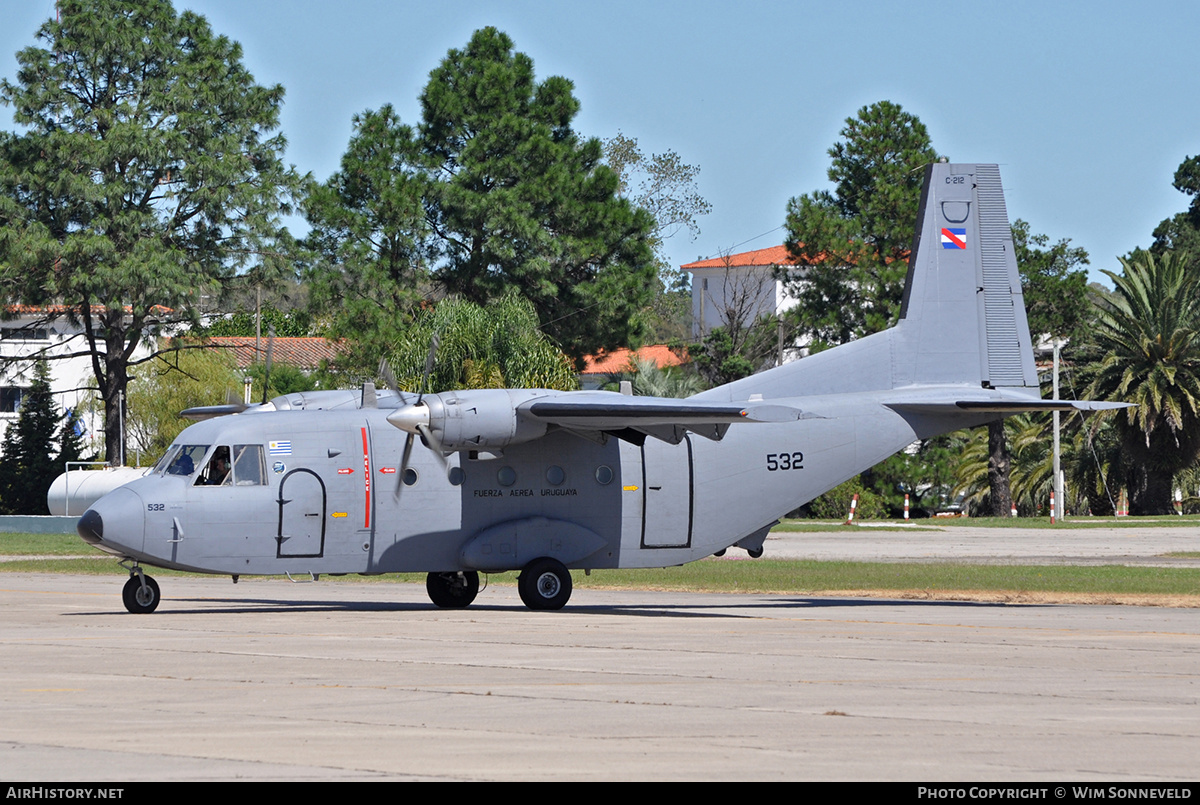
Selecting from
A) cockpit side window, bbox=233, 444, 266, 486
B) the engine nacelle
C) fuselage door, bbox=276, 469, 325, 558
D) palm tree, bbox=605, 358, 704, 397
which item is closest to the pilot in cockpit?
cockpit side window, bbox=233, 444, 266, 486

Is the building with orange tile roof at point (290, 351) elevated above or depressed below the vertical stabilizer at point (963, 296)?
above

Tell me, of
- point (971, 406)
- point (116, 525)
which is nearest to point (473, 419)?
point (116, 525)

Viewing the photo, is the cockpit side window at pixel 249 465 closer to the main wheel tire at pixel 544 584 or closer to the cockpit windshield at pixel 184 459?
the cockpit windshield at pixel 184 459

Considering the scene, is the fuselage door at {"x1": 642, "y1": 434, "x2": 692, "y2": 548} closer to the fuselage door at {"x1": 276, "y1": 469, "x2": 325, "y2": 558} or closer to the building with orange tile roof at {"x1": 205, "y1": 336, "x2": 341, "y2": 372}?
the fuselage door at {"x1": 276, "y1": 469, "x2": 325, "y2": 558}

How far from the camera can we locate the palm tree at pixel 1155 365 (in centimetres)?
6288

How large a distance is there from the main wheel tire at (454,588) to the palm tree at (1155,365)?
45.1m

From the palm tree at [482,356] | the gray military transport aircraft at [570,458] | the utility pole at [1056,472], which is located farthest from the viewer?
the utility pole at [1056,472]

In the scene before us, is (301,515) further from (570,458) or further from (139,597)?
(570,458)

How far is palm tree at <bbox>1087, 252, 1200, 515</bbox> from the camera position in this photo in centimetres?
6288

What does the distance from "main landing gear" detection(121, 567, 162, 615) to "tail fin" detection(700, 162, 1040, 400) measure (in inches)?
399

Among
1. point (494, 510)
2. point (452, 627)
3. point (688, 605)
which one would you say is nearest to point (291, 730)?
point (452, 627)

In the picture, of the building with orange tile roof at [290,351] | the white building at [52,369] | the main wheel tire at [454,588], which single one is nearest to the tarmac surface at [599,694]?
the main wheel tire at [454,588]

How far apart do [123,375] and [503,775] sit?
5318 cm

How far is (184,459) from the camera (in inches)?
865
